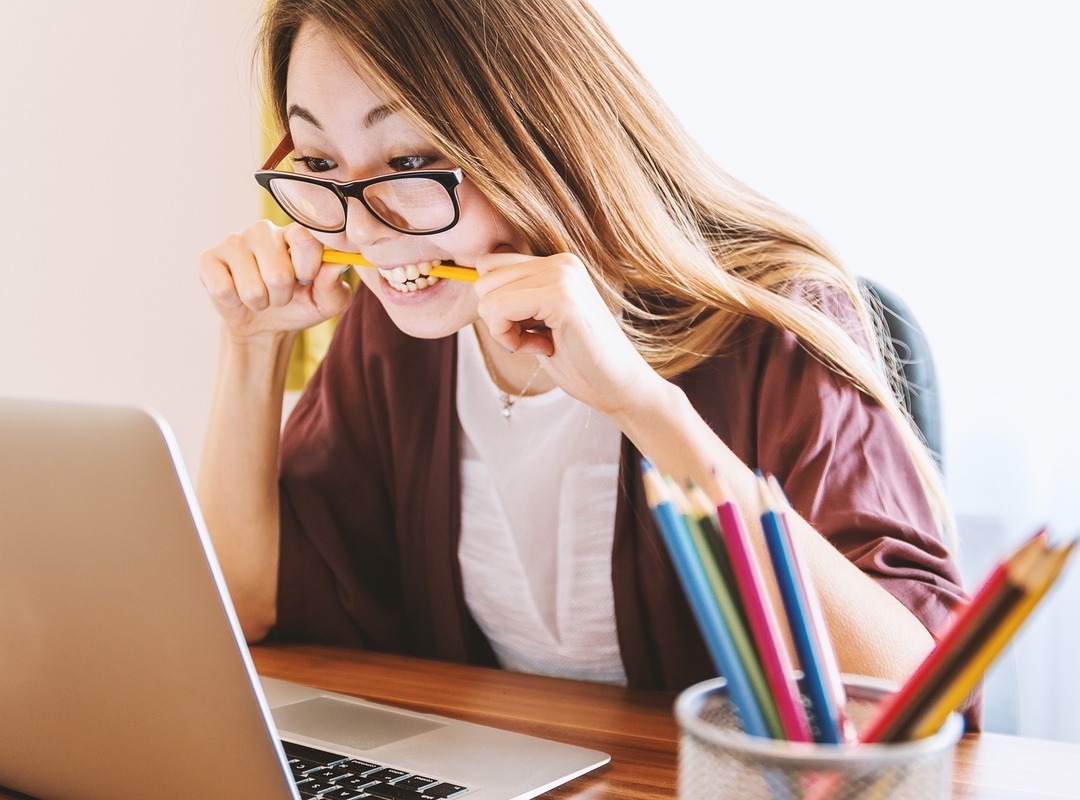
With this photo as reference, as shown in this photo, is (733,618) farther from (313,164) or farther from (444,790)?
(313,164)

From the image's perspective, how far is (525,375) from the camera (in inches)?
47.9

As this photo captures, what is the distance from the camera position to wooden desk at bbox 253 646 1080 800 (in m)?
0.67

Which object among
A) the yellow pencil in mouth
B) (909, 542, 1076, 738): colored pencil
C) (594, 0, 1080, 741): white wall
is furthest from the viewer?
(594, 0, 1080, 741): white wall

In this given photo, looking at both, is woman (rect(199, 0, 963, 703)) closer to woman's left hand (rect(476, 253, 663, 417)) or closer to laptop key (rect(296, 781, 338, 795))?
woman's left hand (rect(476, 253, 663, 417))

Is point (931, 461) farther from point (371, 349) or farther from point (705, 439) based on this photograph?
point (371, 349)

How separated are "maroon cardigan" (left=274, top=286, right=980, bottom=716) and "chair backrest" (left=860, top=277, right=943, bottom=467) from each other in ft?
0.28

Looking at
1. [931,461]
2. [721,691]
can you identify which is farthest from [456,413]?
[721,691]

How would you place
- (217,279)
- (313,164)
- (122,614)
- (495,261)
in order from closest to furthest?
(122,614), (495,261), (313,164), (217,279)

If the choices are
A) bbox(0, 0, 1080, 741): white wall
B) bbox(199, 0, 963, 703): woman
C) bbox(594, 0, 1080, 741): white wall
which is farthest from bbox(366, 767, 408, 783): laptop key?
bbox(594, 0, 1080, 741): white wall

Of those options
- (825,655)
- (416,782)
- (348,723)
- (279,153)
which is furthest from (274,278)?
(825,655)

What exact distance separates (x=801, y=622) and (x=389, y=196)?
70 cm

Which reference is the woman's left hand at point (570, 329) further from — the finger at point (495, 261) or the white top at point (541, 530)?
the white top at point (541, 530)

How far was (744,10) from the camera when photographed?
181 cm

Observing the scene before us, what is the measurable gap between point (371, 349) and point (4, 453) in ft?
2.52
